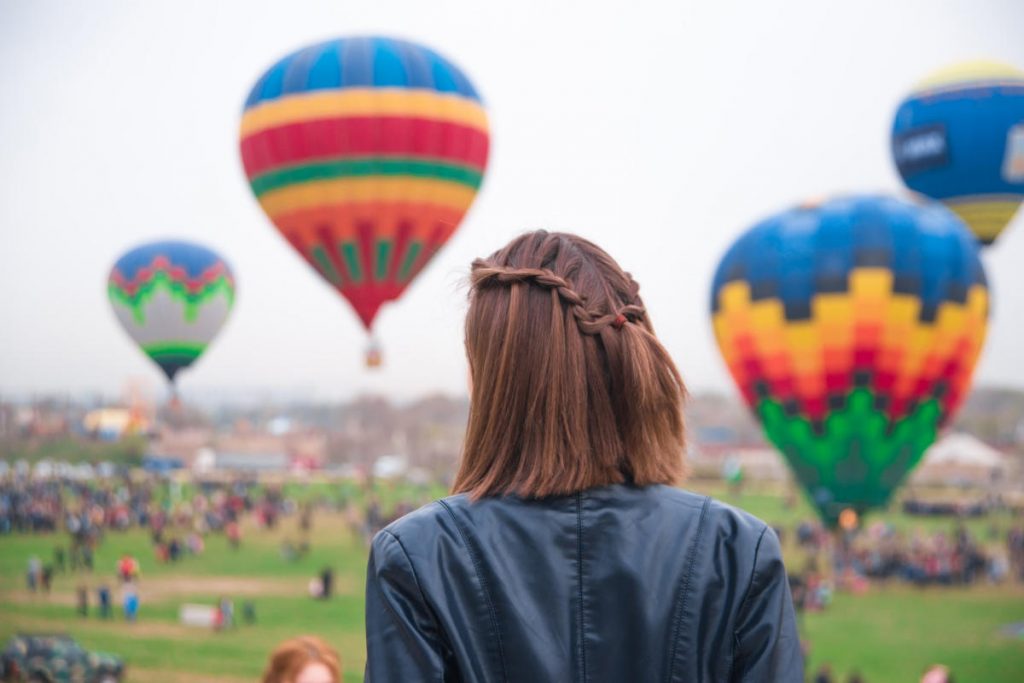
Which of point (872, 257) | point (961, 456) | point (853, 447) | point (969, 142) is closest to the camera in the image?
point (872, 257)

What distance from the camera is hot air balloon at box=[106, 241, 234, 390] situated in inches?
784

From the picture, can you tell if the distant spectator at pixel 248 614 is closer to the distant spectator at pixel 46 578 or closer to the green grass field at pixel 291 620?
the green grass field at pixel 291 620

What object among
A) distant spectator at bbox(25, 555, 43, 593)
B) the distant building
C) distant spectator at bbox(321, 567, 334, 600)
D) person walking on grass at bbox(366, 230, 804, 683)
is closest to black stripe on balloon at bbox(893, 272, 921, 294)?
person walking on grass at bbox(366, 230, 804, 683)

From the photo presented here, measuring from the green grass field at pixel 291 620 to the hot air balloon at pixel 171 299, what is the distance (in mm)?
3798

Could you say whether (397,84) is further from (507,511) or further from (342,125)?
(507,511)

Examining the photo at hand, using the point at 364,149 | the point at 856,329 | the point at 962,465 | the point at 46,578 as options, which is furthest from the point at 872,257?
the point at 962,465

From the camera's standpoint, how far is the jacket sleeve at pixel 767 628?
1006 millimetres

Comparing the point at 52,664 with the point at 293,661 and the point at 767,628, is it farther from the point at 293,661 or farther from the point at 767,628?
the point at 767,628

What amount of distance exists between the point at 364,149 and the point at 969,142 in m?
8.76

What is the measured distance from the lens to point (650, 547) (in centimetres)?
104

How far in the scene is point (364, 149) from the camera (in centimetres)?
1323

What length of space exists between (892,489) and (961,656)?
4.63 meters

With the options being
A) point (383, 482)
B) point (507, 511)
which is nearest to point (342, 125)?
point (507, 511)

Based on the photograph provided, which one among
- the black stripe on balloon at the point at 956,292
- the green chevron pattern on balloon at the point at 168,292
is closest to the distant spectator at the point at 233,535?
the green chevron pattern on balloon at the point at 168,292
